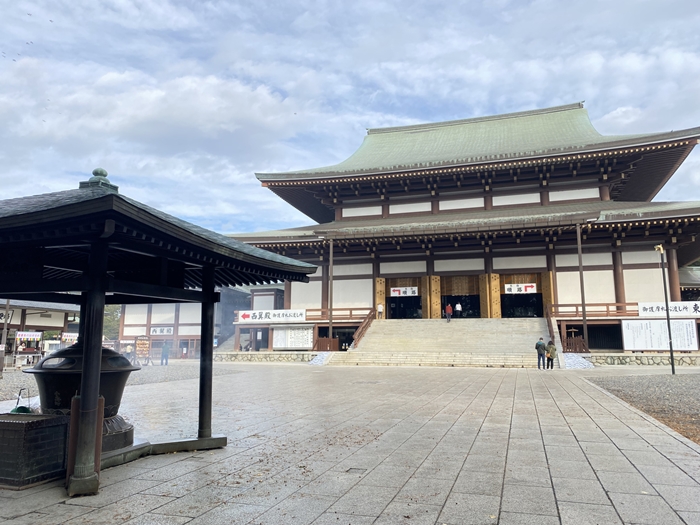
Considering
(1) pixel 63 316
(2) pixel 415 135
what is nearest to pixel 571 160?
(2) pixel 415 135

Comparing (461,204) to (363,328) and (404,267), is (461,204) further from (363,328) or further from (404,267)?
(363,328)

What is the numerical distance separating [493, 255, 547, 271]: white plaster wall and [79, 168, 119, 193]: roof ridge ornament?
894 inches

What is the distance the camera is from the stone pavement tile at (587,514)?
11.7ft

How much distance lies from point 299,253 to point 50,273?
21.2 meters

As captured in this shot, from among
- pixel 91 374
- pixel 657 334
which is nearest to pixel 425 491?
pixel 91 374

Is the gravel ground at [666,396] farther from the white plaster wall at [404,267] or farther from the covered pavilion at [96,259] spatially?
the white plaster wall at [404,267]

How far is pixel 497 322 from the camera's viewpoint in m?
23.3

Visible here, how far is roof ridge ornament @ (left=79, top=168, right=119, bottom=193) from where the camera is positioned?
5.48 meters

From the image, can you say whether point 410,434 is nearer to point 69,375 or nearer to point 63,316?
point 69,375

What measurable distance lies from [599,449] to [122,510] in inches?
206

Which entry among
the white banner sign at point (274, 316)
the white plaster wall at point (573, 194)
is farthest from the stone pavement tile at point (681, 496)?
the white plaster wall at point (573, 194)

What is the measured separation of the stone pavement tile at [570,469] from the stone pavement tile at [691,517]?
3.26 feet

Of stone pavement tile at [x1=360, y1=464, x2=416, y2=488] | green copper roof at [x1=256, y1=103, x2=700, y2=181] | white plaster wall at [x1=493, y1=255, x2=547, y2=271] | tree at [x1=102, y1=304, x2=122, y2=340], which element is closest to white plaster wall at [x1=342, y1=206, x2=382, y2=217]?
green copper roof at [x1=256, y1=103, x2=700, y2=181]

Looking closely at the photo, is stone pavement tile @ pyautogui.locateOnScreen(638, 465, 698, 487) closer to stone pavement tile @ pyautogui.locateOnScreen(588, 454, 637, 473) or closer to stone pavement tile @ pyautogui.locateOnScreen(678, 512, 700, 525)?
stone pavement tile @ pyautogui.locateOnScreen(588, 454, 637, 473)
